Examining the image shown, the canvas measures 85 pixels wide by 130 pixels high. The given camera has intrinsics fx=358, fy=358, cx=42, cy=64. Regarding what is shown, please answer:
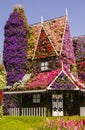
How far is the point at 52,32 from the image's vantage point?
146 ft

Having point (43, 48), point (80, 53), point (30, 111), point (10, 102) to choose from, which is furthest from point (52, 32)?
point (30, 111)

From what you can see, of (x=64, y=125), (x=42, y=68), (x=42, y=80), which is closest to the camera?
(x=64, y=125)

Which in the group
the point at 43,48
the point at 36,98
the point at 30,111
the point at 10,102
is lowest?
the point at 30,111

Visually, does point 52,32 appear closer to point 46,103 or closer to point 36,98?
point 36,98

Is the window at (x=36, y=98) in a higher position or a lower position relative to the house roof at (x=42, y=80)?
lower

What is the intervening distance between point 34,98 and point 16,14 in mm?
11114

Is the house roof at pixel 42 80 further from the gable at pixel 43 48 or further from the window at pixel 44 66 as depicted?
the gable at pixel 43 48

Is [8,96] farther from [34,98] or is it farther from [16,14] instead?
[16,14]

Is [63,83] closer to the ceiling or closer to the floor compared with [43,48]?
closer to the floor

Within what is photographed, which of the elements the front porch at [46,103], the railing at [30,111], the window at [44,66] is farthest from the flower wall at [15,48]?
the railing at [30,111]

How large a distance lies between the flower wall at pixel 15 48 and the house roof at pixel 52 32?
100cm

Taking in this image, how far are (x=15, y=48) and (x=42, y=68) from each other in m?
4.15

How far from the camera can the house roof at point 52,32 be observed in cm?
4338

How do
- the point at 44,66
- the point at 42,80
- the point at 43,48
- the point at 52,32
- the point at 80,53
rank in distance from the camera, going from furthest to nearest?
the point at 80,53 → the point at 52,32 → the point at 43,48 → the point at 44,66 → the point at 42,80
